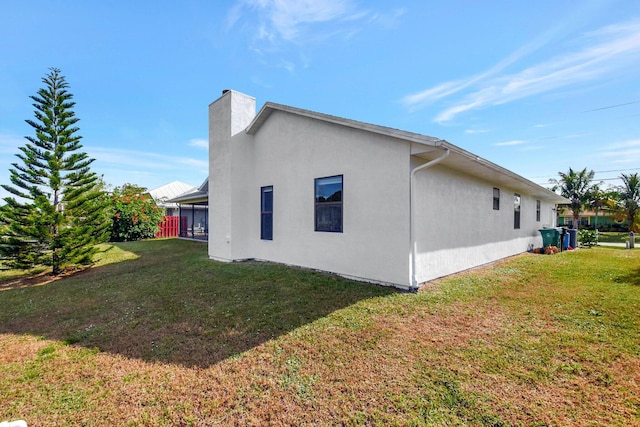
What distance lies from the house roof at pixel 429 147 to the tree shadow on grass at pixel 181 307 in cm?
304

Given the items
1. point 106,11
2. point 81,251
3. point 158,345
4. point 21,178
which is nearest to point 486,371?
point 158,345

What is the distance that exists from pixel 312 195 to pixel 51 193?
883 cm

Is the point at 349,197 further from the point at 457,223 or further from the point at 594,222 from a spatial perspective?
the point at 594,222

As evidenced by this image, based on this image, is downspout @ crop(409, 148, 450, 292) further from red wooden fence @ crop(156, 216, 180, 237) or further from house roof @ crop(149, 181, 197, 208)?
house roof @ crop(149, 181, 197, 208)

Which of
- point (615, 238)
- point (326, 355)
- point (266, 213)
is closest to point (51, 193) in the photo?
point (266, 213)

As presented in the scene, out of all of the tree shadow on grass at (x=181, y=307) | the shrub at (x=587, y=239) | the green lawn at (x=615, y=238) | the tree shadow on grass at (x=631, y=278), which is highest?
the shrub at (x=587, y=239)

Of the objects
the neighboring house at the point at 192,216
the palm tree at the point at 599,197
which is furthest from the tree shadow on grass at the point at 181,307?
the palm tree at the point at 599,197

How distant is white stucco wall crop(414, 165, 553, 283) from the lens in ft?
21.0

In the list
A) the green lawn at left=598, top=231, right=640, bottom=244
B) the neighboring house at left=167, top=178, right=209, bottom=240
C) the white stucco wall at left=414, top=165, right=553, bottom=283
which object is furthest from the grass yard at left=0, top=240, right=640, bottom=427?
the green lawn at left=598, top=231, right=640, bottom=244

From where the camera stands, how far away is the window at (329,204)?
7.07 m

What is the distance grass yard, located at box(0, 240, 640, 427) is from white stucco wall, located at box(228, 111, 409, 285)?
33.2 inches

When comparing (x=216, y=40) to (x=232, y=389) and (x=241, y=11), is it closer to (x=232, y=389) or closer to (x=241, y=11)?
(x=241, y=11)

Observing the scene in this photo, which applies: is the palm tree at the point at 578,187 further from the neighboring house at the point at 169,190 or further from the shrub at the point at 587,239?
the neighboring house at the point at 169,190

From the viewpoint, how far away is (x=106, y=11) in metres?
7.29
